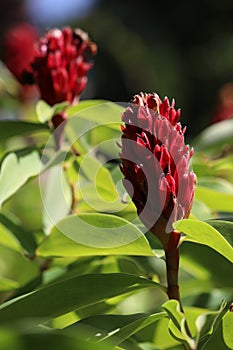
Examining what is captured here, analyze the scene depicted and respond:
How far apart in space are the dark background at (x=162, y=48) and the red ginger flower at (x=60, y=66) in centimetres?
362

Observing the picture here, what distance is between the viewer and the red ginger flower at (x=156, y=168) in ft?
2.14

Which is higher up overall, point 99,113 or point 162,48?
point 99,113

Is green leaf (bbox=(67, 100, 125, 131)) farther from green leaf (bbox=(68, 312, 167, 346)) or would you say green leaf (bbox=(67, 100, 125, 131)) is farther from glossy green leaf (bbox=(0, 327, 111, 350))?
glossy green leaf (bbox=(0, 327, 111, 350))

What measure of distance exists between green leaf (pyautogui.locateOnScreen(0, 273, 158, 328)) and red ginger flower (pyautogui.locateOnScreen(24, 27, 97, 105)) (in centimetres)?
36

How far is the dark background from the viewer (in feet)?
15.8

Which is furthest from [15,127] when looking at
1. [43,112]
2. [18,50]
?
[18,50]

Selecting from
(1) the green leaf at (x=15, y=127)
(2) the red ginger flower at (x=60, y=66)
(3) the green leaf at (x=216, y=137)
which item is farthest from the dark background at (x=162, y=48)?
(1) the green leaf at (x=15, y=127)

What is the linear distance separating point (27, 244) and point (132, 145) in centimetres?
25

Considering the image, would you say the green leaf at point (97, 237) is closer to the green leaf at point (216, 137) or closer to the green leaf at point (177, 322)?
the green leaf at point (177, 322)

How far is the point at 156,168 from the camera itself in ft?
2.14

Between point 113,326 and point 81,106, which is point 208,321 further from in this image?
point 81,106

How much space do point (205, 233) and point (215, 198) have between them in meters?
0.27

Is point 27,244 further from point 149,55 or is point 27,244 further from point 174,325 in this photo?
point 149,55

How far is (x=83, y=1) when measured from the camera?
216 inches
